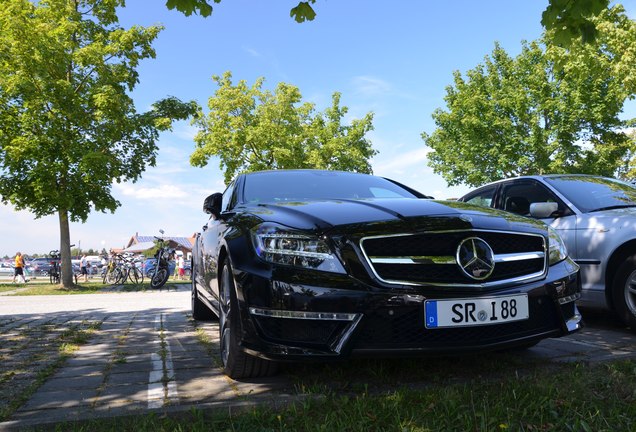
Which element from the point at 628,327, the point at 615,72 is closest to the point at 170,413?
the point at 628,327

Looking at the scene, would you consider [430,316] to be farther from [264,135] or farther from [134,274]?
[264,135]

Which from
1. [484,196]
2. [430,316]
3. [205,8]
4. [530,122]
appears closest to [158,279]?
[484,196]

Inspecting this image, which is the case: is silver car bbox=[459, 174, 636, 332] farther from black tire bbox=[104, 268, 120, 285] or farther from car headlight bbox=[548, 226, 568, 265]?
black tire bbox=[104, 268, 120, 285]

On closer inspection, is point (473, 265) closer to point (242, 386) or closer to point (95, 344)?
point (242, 386)

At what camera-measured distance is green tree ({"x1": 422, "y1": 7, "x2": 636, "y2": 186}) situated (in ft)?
73.8

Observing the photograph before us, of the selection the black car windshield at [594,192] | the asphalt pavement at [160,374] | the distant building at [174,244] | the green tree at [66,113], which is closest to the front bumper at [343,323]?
the asphalt pavement at [160,374]

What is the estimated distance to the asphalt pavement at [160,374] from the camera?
2.70 metres

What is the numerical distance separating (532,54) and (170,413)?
25.7 m

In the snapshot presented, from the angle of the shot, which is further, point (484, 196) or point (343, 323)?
point (484, 196)

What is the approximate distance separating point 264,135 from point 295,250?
24.2 metres

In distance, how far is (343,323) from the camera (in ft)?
8.39

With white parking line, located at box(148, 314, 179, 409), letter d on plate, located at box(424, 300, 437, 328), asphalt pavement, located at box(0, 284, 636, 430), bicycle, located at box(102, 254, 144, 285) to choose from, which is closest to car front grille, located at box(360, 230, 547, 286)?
letter d on plate, located at box(424, 300, 437, 328)

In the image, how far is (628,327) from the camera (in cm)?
460

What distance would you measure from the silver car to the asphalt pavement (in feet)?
1.12
